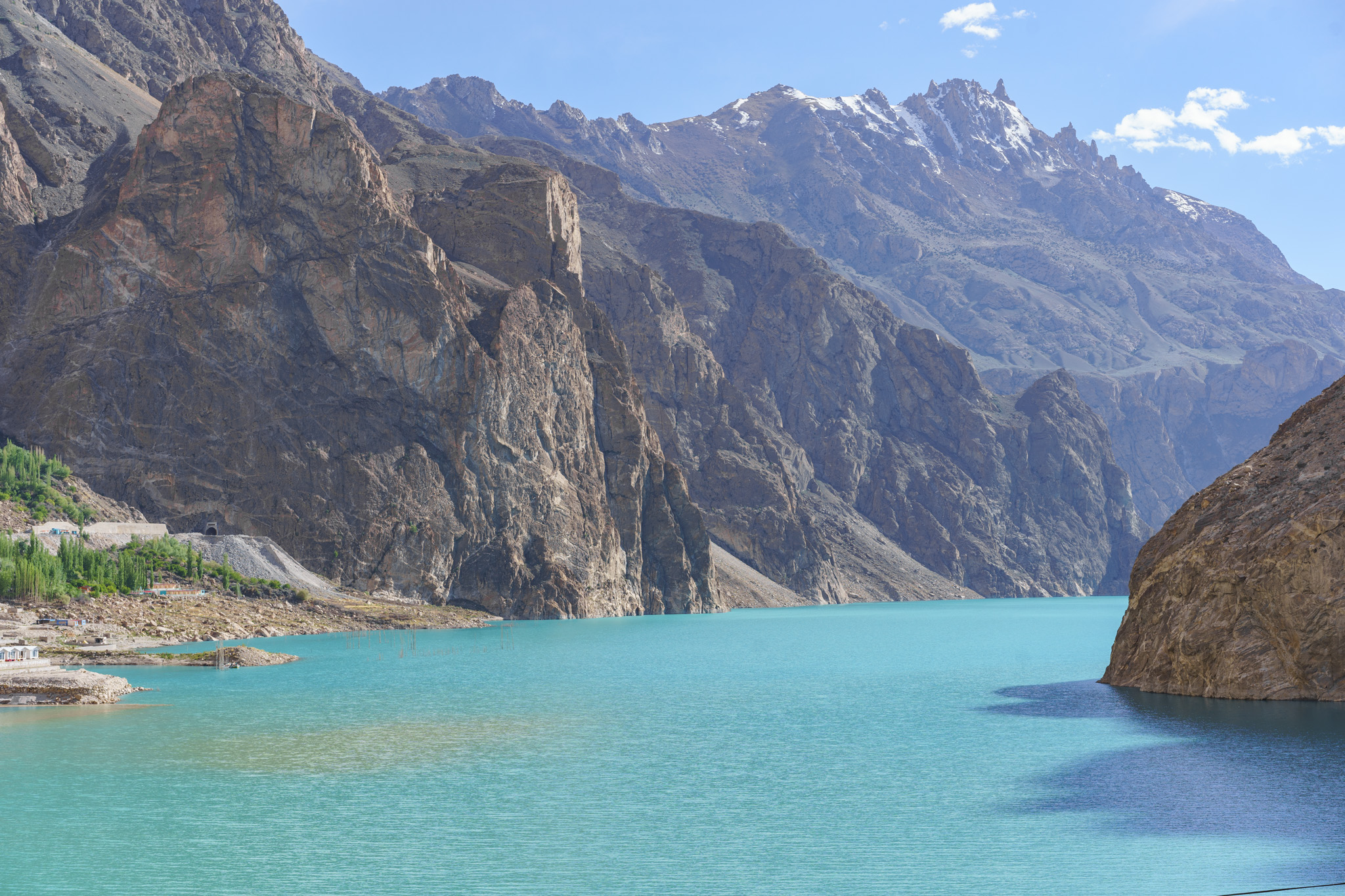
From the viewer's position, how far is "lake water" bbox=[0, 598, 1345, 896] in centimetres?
2989

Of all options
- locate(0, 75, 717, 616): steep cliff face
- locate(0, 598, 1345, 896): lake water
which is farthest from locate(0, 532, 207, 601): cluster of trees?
locate(0, 598, 1345, 896): lake water

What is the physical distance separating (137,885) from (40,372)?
14851 cm

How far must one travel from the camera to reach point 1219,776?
137 feet

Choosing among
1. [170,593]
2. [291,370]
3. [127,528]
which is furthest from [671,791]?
[291,370]

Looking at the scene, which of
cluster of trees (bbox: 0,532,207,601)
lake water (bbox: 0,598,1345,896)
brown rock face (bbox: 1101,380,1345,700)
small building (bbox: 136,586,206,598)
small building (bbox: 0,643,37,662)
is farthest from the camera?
small building (bbox: 136,586,206,598)

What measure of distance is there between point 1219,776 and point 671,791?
1900 cm

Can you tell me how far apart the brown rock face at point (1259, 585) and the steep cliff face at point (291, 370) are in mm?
113940

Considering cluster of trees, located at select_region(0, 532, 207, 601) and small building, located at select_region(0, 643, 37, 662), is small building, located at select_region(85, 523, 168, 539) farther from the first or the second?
small building, located at select_region(0, 643, 37, 662)

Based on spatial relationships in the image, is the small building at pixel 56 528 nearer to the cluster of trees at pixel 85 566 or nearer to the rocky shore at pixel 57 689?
the cluster of trees at pixel 85 566

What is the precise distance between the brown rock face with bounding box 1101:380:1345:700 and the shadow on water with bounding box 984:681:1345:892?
4.96 feet

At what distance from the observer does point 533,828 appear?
1362 inches

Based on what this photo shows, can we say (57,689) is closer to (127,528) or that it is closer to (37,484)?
(127,528)

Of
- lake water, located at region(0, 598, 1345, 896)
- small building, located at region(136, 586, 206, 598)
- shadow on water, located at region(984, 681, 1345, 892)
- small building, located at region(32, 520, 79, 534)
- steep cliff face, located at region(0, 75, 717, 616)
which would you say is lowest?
lake water, located at region(0, 598, 1345, 896)

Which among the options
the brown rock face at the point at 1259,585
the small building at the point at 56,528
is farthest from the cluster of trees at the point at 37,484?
the brown rock face at the point at 1259,585
